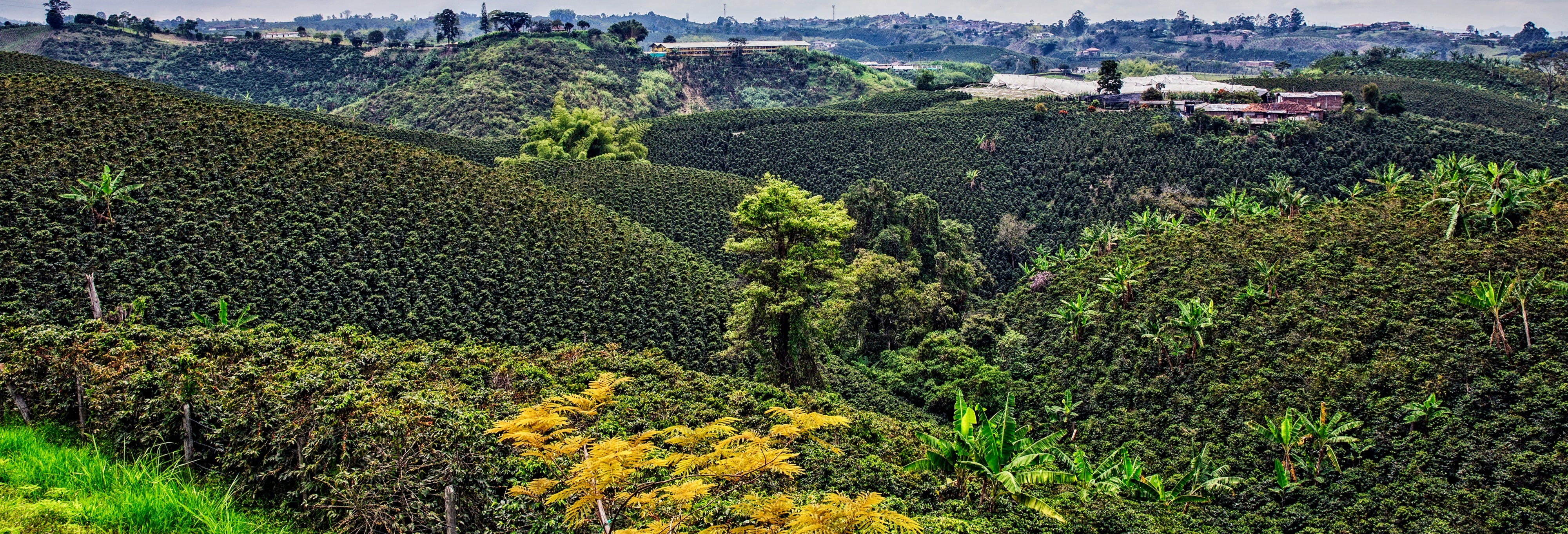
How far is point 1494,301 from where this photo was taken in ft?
87.6

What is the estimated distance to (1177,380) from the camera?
32.6 m

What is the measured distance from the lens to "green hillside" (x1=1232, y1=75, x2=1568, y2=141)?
241 ft

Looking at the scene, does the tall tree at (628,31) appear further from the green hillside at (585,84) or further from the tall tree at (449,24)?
the tall tree at (449,24)

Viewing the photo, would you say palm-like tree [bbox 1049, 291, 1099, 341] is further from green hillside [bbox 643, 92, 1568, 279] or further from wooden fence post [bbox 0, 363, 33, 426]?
wooden fence post [bbox 0, 363, 33, 426]

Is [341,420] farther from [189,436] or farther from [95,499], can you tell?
[95,499]

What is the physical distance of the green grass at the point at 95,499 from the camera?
10.7 metres

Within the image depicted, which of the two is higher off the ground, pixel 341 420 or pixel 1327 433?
pixel 341 420

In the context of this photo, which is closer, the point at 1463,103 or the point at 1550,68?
the point at 1463,103

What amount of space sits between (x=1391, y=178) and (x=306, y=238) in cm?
5785

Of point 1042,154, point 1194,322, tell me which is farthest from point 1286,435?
point 1042,154

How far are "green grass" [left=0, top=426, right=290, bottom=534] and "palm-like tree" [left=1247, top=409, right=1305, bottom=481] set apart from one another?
2513cm

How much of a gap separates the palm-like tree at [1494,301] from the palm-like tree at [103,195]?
47.2m

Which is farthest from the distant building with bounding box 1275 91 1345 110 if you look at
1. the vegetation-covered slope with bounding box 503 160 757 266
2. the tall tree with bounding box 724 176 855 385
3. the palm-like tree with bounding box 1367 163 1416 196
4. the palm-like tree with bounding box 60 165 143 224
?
the palm-like tree with bounding box 60 165 143 224

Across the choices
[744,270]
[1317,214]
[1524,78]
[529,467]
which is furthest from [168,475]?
[1524,78]
